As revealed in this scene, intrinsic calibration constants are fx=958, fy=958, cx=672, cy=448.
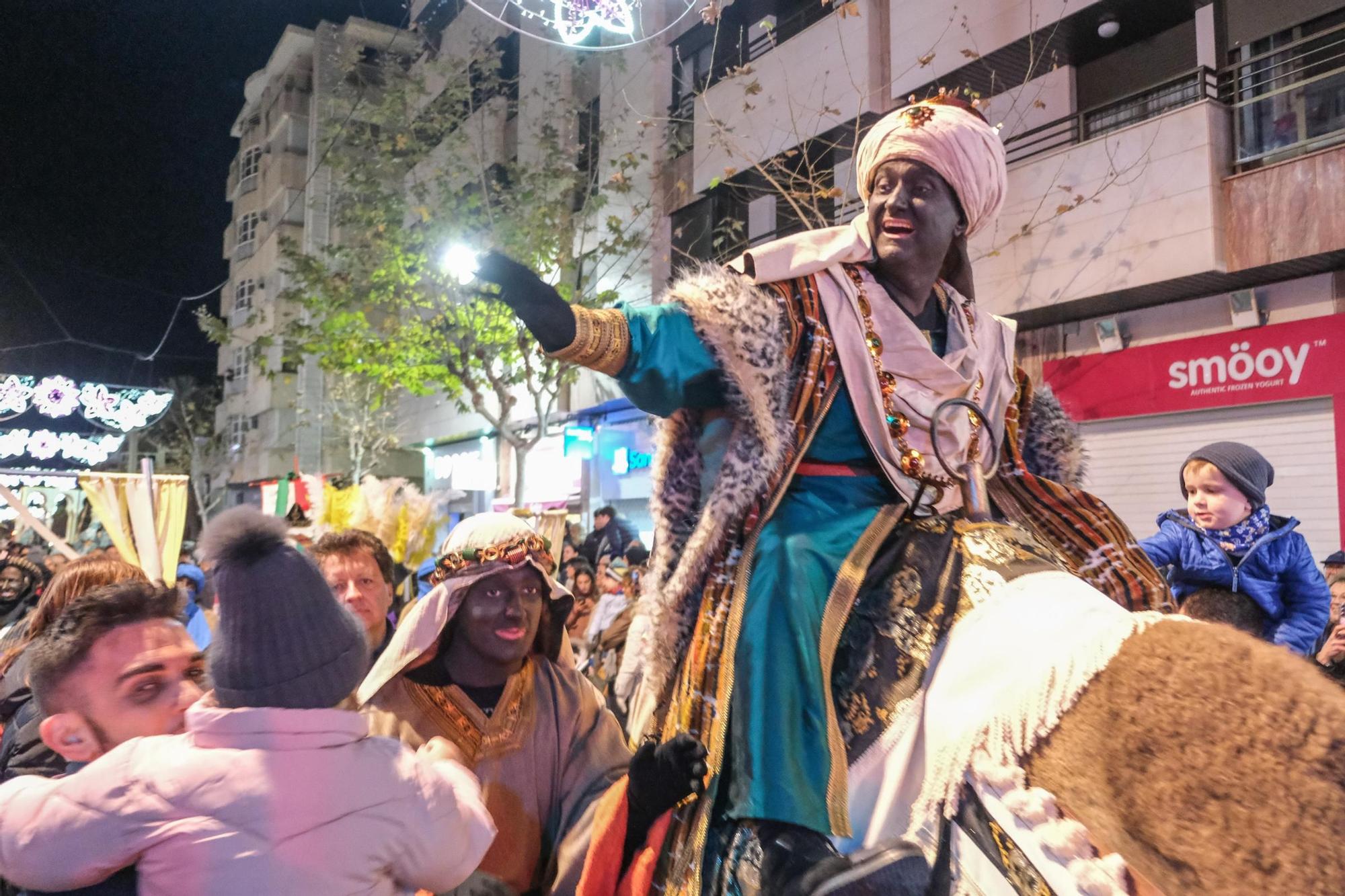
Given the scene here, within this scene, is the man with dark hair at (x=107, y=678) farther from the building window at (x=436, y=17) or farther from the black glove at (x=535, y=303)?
the building window at (x=436, y=17)

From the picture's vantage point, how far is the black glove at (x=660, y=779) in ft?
6.55

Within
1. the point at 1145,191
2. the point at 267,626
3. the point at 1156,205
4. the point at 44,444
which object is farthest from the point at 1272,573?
the point at 44,444

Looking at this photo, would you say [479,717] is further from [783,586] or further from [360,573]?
[783,586]

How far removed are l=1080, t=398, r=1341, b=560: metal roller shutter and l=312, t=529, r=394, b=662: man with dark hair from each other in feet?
21.0

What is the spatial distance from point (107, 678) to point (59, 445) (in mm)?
30424

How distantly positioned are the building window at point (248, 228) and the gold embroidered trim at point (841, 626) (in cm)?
4083

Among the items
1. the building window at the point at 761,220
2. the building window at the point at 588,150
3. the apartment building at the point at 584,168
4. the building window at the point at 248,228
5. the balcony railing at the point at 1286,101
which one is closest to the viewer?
the balcony railing at the point at 1286,101

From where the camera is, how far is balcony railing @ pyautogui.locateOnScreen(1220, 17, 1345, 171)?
9352 millimetres

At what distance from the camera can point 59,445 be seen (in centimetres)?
2789

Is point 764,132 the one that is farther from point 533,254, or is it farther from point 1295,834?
point 1295,834

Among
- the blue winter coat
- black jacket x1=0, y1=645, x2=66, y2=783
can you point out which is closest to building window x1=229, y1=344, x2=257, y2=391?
black jacket x1=0, y1=645, x2=66, y2=783

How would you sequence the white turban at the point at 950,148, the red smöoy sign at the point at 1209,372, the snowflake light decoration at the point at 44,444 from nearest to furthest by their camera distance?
the white turban at the point at 950,148
the red smöoy sign at the point at 1209,372
the snowflake light decoration at the point at 44,444

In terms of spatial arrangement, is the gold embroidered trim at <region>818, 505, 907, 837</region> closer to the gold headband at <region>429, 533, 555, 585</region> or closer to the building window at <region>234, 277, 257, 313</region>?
the gold headband at <region>429, 533, 555, 585</region>

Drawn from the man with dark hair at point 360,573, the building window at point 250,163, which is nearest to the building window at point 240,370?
the building window at point 250,163
